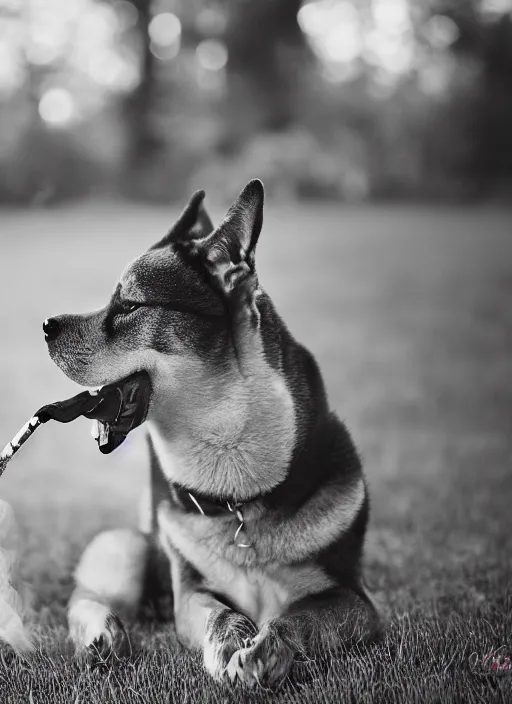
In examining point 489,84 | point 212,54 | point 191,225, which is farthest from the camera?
point 489,84

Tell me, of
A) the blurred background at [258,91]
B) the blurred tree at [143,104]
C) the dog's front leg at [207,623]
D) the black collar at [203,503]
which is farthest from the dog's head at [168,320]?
the blurred tree at [143,104]

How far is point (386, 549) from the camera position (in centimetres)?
392

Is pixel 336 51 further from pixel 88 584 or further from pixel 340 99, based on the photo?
pixel 88 584

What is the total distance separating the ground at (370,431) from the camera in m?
2.35

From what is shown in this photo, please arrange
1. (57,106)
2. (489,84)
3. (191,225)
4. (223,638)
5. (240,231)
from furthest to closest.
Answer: (489,84) < (57,106) < (191,225) < (240,231) < (223,638)

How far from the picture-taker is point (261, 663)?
7.01 ft

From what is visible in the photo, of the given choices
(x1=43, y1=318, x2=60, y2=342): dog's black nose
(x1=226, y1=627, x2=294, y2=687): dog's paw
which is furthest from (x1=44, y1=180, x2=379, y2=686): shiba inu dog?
(x1=226, y1=627, x2=294, y2=687): dog's paw

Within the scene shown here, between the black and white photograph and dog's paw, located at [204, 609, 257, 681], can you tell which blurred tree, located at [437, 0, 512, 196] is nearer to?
the black and white photograph

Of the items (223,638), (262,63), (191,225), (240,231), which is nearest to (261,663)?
(223,638)

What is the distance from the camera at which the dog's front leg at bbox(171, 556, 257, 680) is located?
225 centimetres

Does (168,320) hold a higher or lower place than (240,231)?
lower

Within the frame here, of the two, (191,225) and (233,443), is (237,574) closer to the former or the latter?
(233,443)

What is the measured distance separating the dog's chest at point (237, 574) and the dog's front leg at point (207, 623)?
6cm

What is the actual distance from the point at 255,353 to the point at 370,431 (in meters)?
3.73
